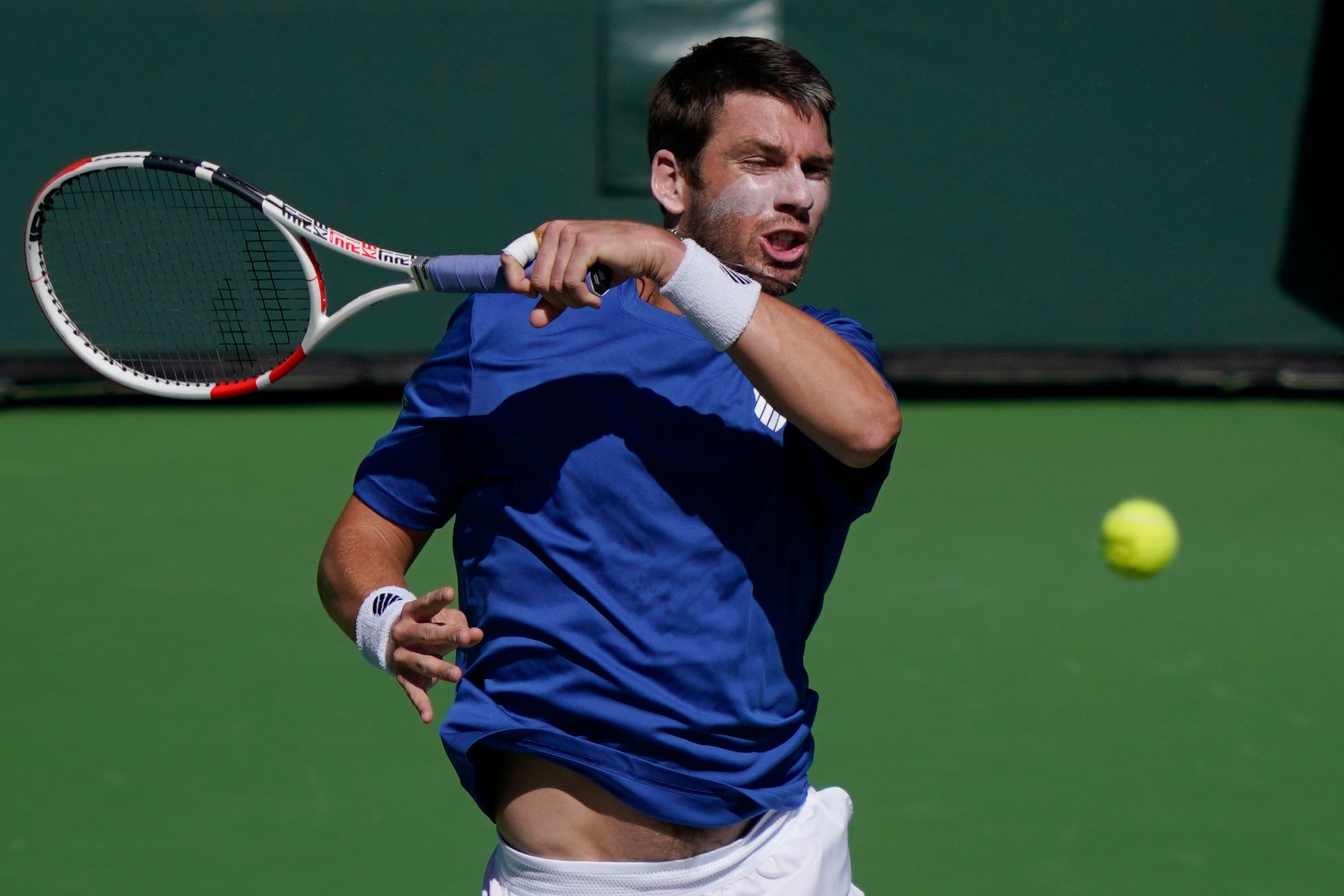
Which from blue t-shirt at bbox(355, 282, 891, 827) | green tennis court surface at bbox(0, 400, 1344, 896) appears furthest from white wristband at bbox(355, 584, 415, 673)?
green tennis court surface at bbox(0, 400, 1344, 896)

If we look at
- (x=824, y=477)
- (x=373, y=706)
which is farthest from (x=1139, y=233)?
(x=824, y=477)

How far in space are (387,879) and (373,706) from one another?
0.90m

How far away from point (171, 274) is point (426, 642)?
9.45ft

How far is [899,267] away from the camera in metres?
7.67

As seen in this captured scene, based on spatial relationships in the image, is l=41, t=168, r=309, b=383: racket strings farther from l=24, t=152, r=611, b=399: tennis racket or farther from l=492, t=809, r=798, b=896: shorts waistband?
l=492, t=809, r=798, b=896: shorts waistband

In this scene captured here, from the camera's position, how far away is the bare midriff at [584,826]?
199 centimetres

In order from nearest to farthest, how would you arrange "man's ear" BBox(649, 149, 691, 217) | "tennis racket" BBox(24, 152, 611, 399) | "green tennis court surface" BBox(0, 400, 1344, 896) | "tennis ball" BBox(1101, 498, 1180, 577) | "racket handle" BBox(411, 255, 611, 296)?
"racket handle" BBox(411, 255, 611, 296) → "man's ear" BBox(649, 149, 691, 217) → "tennis racket" BBox(24, 152, 611, 399) → "green tennis court surface" BBox(0, 400, 1344, 896) → "tennis ball" BBox(1101, 498, 1180, 577)

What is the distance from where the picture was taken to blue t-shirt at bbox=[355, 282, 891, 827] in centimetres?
197

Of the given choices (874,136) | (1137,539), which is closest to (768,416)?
(1137,539)

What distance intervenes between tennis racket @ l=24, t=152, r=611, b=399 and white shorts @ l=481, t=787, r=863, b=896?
2.67 ft

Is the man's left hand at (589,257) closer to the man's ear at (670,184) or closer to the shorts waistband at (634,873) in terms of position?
the man's ear at (670,184)

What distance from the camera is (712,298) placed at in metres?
1.84

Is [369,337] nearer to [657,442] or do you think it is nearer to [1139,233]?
[1139,233]

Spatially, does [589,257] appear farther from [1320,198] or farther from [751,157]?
[1320,198]
